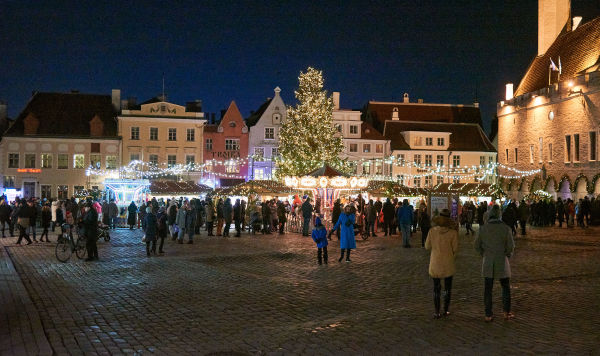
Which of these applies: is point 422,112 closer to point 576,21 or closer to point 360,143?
point 360,143

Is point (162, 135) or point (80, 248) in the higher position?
point (162, 135)

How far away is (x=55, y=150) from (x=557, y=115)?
4107 cm

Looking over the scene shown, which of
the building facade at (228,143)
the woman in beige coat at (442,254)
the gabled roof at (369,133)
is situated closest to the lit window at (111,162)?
the building facade at (228,143)

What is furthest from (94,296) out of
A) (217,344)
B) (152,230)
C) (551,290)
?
(551,290)

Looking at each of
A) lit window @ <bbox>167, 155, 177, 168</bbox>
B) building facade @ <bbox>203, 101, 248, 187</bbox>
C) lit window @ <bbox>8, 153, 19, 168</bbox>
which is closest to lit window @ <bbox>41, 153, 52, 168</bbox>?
lit window @ <bbox>8, 153, 19, 168</bbox>

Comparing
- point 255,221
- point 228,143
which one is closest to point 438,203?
point 255,221

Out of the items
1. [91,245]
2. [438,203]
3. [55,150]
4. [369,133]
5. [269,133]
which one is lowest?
[91,245]

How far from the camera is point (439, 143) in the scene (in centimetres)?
6338

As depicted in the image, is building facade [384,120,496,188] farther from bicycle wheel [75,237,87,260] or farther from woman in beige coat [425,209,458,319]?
woman in beige coat [425,209,458,319]

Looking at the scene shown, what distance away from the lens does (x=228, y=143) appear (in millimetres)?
58406

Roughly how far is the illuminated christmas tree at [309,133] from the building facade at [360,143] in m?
14.2

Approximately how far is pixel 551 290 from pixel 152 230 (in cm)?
1045

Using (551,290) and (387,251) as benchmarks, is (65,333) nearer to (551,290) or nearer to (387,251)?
(551,290)

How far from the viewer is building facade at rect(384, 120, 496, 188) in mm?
61656
